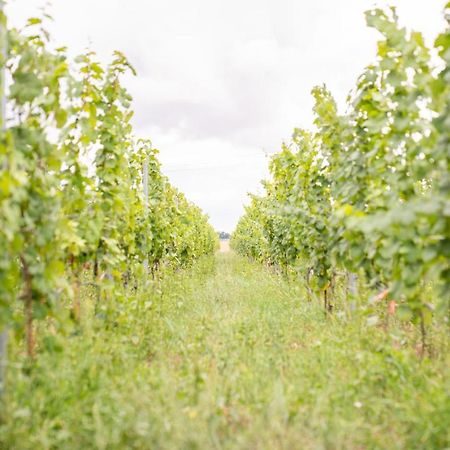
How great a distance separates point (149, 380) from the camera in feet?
11.4

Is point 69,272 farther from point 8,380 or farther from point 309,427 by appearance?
point 309,427

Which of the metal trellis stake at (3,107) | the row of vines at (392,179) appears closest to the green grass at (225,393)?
the metal trellis stake at (3,107)

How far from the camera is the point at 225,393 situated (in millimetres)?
3289

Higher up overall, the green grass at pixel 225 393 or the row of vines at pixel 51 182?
the row of vines at pixel 51 182

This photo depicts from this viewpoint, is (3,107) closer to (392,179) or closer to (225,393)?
(225,393)

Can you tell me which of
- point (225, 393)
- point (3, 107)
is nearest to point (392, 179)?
point (225, 393)

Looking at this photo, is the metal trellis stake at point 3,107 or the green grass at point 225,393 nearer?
the green grass at point 225,393

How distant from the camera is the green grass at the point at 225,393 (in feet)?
9.05

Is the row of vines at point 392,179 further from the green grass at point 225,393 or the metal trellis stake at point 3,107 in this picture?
the metal trellis stake at point 3,107

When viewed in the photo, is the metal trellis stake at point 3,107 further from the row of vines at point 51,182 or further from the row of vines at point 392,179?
the row of vines at point 392,179

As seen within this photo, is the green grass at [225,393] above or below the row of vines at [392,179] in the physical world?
below

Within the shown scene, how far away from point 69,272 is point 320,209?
3129mm

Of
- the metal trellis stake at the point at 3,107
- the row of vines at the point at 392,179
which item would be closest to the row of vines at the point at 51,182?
the metal trellis stake at the point at 3,107

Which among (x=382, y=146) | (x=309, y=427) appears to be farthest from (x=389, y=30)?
(x=309, y=427)
